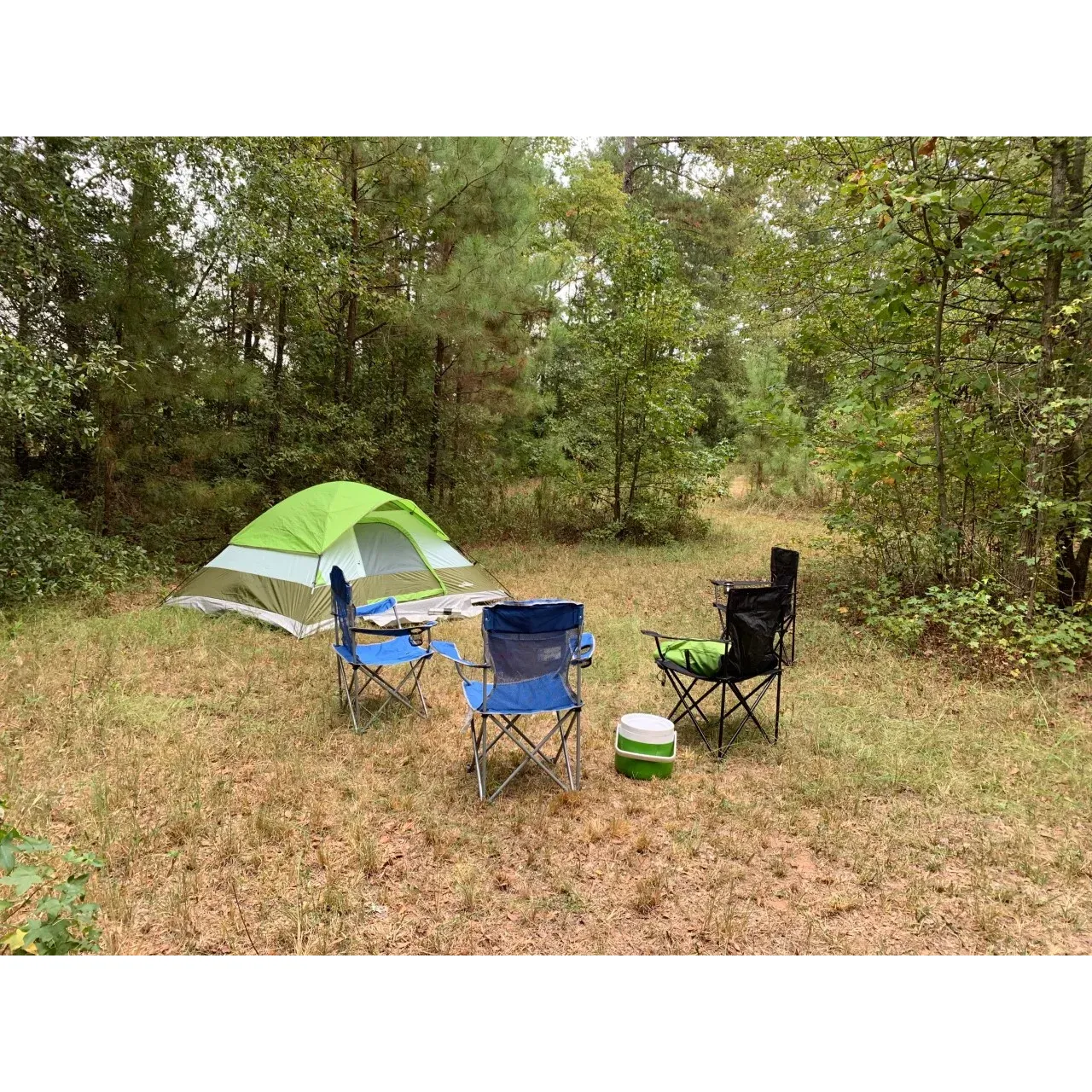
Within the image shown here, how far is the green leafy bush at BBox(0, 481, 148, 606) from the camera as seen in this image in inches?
227

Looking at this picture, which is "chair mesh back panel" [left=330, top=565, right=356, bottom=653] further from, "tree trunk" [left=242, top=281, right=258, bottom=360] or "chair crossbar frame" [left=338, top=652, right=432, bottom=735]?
"tree trunk" [left=242, top=281, right=258, bottom=360]

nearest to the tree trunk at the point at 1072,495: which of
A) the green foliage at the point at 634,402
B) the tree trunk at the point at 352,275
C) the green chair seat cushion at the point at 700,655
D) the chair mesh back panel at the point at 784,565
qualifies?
the chair mesh back panel at the point at 784,565

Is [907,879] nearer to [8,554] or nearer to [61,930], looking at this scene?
[61,930]

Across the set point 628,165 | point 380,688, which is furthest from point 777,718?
point 628,165

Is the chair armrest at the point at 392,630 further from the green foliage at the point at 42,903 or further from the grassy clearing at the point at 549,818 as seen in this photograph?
the green foliage at the point at 42,903

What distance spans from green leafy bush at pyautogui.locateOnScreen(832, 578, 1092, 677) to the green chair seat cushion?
202 centimetres

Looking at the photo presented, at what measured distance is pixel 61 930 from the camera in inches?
71.8

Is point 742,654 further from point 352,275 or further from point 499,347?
point 499,347

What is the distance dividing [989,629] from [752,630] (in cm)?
249

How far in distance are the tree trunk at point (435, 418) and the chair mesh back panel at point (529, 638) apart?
23.8 ft

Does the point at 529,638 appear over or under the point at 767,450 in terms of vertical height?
under

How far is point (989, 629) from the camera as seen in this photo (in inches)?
193

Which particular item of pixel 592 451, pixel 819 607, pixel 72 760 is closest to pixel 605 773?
pixel 72 760

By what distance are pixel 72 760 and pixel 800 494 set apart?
510 inches
